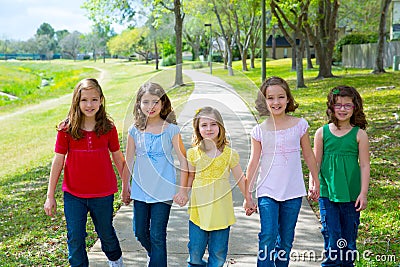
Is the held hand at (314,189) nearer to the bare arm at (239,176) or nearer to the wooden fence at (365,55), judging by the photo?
the bare arm at (239,176)

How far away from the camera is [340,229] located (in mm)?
3928

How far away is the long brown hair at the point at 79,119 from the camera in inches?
153

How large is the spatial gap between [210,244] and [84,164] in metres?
1.12

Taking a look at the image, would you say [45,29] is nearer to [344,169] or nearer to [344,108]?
[344,108]

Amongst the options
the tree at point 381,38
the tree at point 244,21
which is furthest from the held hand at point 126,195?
the tree at point 244,21

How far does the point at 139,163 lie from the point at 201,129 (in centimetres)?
57

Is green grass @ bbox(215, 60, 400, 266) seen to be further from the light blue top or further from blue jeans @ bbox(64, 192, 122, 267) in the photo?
blue jeans @ bbox(64, 192, 122, 267)

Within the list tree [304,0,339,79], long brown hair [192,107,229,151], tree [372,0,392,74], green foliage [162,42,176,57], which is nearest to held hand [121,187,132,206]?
long brown hair [192,107,229,151]

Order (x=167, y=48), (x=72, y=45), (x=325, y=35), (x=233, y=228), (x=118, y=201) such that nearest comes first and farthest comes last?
(x=233, y=228) < (x=118, y=201) < (x=325, y=35) < (x=167, y=48) < (x=72, y=45)

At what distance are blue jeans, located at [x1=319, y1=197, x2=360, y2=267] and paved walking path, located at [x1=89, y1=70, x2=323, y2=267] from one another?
44 cm

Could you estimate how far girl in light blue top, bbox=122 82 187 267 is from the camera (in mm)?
3828

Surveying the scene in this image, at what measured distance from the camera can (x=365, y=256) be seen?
4457 mm

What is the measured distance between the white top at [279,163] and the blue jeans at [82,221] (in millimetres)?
1192

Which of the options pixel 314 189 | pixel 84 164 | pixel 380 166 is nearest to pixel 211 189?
pixel 314 189
